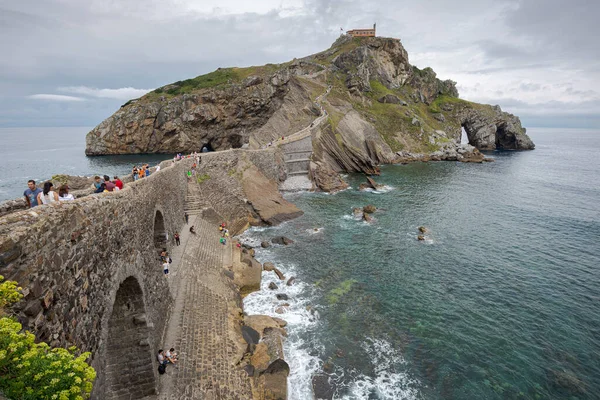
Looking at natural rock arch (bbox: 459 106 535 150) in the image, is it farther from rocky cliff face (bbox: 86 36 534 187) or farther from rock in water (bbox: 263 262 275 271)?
rock in water (bbox: 263 262 275 271)

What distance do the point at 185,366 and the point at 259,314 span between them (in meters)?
7.76

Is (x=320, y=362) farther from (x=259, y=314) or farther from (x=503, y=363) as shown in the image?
(x=503, y=363)

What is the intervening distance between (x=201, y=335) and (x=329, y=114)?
235 feet

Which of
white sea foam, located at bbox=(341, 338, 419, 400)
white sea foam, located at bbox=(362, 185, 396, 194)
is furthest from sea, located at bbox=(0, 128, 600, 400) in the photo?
white sea foam, located at bbox=(362, 185, 396, 194)

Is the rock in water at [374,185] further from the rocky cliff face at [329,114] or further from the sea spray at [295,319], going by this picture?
the sea spray at [295,319]

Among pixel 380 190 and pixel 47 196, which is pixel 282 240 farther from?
pixel 380 190

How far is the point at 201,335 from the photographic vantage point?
17.9 m

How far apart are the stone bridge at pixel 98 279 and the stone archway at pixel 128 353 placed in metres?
0.04

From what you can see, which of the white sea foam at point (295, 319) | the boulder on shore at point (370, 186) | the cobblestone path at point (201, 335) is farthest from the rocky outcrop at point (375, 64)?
the cobblestone path at point (201, 335)

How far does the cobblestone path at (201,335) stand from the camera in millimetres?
14953

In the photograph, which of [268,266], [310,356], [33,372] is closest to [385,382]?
[310,356]

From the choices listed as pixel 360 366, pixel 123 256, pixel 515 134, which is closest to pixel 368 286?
pixel 360 366

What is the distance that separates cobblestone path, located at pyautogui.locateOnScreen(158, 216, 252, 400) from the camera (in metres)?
15.0

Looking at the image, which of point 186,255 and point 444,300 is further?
point 186,255
